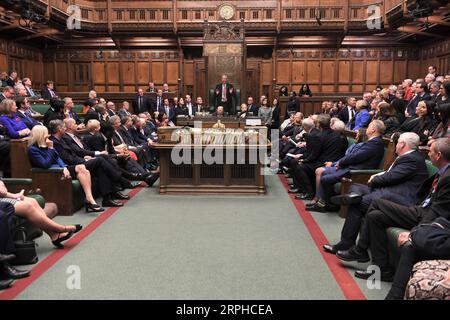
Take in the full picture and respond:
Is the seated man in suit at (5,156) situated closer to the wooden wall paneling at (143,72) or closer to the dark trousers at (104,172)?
the dark trousers at (104,172)

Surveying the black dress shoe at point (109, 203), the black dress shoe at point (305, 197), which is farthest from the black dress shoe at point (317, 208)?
the black dress shoe at point (109, 203)

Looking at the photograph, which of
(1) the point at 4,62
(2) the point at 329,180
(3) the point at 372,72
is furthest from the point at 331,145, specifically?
(1) the point at 4,62

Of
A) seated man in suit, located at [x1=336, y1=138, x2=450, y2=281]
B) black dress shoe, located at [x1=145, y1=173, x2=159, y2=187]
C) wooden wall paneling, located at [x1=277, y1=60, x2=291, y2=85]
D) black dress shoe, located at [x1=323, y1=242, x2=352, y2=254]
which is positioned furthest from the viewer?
wooden wall paneling, located at [x1=277, y1=60, x2=291, y2=85]

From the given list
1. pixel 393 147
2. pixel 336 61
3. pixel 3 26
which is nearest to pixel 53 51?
pixel 3 26

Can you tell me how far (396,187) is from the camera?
3.82 m

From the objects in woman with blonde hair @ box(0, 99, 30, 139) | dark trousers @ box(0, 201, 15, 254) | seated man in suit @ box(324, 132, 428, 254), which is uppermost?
woman with blonde hair @ box(0, 99, 30, 139)

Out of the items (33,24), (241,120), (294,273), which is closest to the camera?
(294,273)

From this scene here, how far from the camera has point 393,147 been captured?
4746mm

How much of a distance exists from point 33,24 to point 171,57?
4.56 meters

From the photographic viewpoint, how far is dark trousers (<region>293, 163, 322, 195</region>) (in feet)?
20.8

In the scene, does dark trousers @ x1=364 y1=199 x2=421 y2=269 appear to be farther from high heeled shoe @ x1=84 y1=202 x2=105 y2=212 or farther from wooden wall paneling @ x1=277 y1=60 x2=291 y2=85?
wooden wall paneling @ x1=277 y1=60 x2=291 y2=85

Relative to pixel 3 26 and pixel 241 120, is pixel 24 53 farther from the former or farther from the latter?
pixel 241 120

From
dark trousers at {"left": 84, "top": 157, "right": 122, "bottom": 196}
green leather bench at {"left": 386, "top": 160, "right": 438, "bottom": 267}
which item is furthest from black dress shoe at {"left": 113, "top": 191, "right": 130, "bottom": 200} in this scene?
A: green leather bench at {"left": 386, "top": 160, "right": 438, "bottom": 267}

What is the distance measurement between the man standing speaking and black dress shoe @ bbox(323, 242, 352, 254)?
26.1 ft
